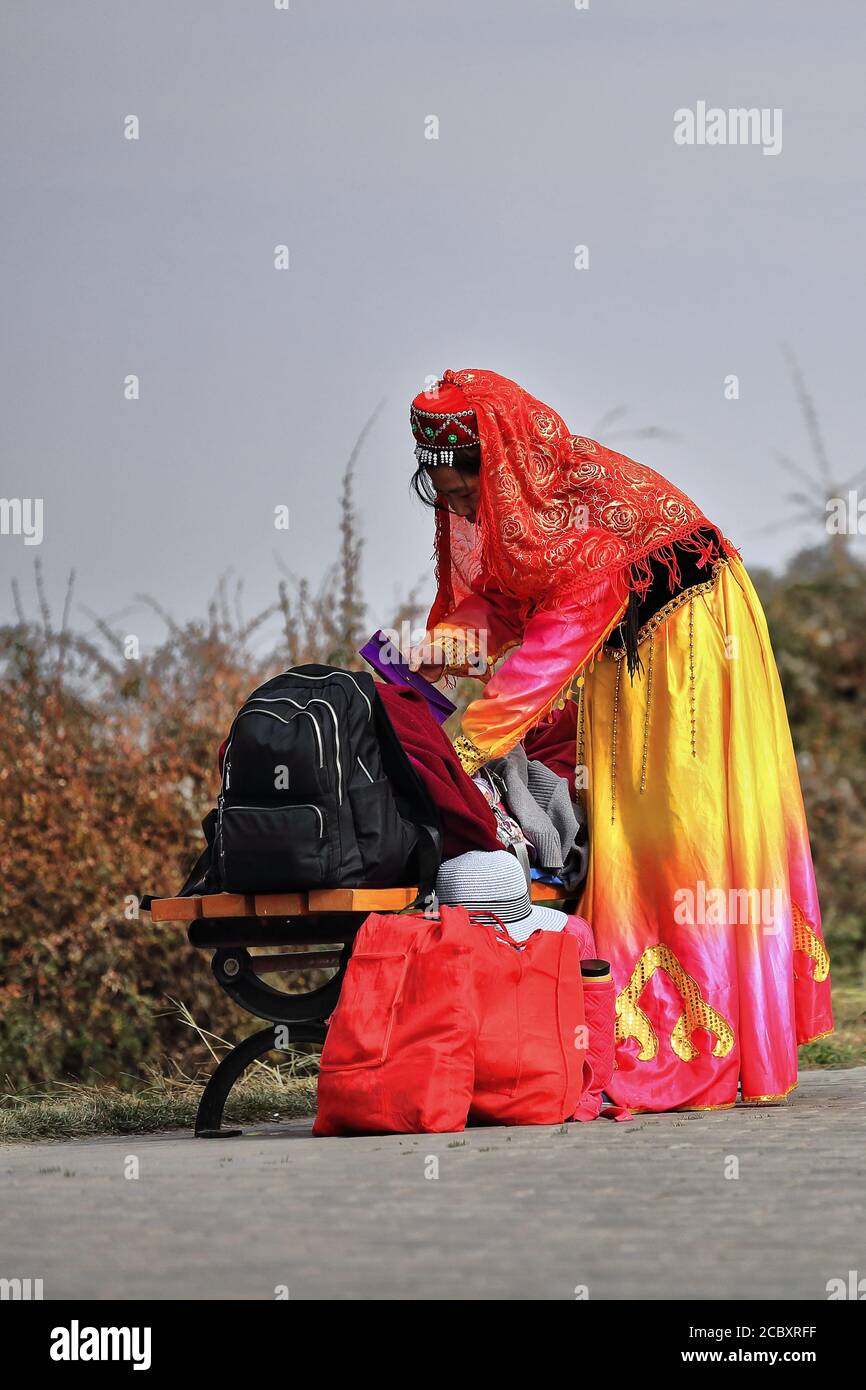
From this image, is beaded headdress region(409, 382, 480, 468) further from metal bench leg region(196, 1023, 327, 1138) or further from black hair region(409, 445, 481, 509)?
metal bench leg region(196, 1023, 327, 1138)

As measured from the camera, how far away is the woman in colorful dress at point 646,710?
170 inches

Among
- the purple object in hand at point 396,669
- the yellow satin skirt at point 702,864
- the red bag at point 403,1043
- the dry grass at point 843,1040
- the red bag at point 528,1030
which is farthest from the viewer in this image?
the dry grass at point 843,1040

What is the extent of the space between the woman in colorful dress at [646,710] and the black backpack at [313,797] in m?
0.36

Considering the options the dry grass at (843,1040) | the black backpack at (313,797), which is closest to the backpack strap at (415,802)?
the black backpack at (313,797)

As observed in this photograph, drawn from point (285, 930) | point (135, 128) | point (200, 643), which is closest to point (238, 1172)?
point (285, 930)

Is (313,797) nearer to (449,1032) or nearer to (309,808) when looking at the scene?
(309,808)

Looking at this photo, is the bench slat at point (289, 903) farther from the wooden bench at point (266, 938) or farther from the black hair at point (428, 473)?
the black hair at point (428, 473)

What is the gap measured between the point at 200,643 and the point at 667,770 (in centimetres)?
286

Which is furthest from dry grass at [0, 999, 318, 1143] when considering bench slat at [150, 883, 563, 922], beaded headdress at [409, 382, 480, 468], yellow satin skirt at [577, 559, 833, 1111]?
beaded headdress at [409, 382, 480, 468]

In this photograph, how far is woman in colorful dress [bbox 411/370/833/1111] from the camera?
14.1 feet

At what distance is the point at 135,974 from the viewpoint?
638 centimetres
